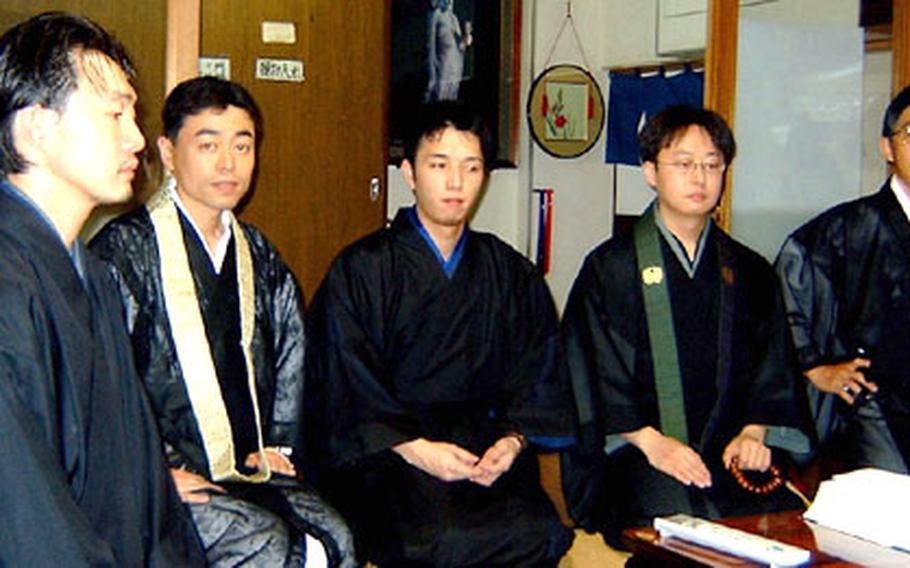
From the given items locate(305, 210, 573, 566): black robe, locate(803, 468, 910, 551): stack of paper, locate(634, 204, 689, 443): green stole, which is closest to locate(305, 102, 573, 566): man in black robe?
locate(305, 210, 573, 566): black robe

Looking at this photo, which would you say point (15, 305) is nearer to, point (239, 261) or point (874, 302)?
point (239, 261)

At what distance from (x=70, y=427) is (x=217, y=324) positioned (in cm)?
102

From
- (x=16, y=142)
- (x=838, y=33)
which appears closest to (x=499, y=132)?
(x=838, y=33)

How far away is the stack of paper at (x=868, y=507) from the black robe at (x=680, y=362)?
2.34ft

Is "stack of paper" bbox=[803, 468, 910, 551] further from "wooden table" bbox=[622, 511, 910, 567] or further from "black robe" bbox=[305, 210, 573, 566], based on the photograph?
"black robe" bbox=[305, 210, 573, 566]

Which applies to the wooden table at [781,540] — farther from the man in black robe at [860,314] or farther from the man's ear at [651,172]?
the man's ear at [651,172]

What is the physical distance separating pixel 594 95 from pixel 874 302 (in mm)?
3156

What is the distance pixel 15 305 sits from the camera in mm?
1882

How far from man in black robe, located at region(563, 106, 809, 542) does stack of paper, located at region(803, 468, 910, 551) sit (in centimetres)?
69

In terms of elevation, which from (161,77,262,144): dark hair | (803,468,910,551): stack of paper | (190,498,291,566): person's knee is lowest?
(190,498,291,566): person's knee

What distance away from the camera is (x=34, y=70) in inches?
79.8

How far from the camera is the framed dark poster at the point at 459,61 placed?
5.88 meters

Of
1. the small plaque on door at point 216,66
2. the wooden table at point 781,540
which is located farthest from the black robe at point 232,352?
the small plaque on door at point 216,66

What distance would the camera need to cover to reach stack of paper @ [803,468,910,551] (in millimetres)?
2414
